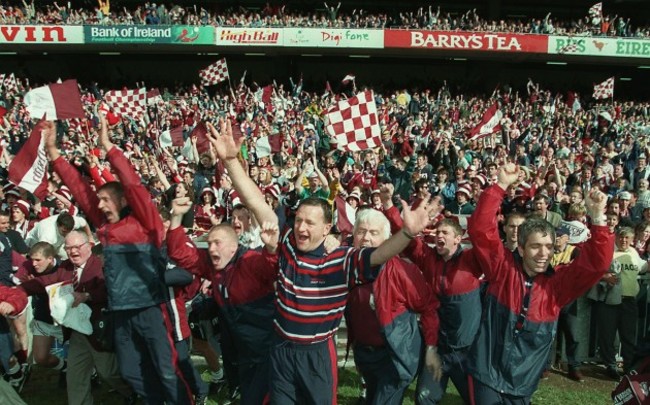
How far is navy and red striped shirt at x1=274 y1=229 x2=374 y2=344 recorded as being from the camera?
3.76 m

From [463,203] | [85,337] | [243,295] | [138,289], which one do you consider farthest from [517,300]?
[463,203]

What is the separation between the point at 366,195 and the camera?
9.50 m

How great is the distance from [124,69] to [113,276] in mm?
33279

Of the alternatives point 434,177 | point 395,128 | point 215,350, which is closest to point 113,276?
point 215,350

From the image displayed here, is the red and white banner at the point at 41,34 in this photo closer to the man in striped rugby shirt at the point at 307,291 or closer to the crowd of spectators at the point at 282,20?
the crowd of spectators at the point at 282,20

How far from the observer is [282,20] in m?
31.2

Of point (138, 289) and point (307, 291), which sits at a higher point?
point (307, 291)

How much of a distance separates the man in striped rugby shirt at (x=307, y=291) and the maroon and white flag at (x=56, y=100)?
513 cm

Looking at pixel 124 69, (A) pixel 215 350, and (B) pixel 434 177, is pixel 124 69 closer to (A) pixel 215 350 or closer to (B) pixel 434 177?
(B) pixel 434 177

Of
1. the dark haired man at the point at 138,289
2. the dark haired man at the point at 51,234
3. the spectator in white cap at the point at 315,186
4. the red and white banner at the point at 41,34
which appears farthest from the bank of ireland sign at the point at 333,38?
the dark haired man at the point at 138,289

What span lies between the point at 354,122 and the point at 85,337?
18.6 feet

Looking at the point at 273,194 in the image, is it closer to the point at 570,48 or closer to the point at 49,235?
the point at 49,235

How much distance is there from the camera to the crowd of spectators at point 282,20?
1195 inches

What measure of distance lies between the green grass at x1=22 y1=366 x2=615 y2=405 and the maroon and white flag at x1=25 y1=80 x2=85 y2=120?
A: 3.25 m
